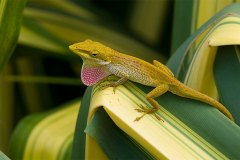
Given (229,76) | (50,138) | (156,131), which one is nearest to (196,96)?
(229,76)

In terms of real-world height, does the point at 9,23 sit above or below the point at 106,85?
above

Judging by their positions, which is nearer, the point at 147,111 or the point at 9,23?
the point at 147,111

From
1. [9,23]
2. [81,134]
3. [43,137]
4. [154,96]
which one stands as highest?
[9,23]

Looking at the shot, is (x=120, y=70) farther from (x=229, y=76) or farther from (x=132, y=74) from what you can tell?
(x=229, y=76)

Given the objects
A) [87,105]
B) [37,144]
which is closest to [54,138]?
[37,144]

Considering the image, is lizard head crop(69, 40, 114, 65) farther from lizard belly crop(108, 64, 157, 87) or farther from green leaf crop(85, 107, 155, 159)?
green leaf crop(85, 107, 155, 159)

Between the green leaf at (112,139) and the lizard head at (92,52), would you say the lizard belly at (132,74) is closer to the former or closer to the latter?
the lizard head at (92,52)

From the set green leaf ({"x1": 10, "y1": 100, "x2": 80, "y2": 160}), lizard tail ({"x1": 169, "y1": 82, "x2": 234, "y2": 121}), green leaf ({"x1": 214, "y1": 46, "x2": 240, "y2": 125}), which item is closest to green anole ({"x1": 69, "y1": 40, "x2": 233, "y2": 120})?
→ lizard tail ({"x1": 169, "y1": 82, "x2": 234, "y2": 121})

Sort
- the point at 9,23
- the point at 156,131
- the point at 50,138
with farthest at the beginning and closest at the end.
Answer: the point at 50,138
the point at 9,23
the point at 156,131
